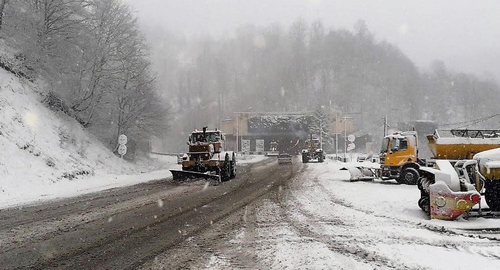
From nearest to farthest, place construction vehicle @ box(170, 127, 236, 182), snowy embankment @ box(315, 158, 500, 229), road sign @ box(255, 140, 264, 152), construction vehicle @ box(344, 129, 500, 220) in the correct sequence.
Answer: snowy embankment @ box(315, 158, 500, 229)
construction vehicle @ box(344, 129, 500, 220)
construction vehicle @ box(170, 127, 236, 182)
road sign @ box(255, 140, 264, 152)

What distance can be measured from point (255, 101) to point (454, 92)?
54683 mm

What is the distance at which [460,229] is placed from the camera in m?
7.08

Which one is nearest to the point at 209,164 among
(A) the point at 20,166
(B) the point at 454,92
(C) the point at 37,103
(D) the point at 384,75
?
(A) the point at 20,166

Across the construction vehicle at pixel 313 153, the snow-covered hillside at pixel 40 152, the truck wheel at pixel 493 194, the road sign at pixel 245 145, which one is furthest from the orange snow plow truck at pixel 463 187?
the road sign at pixel 245 145

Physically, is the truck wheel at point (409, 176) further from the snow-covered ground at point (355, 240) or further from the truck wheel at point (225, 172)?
the truck wheel at point (225, 172)

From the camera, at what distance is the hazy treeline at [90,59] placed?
22.9 meters

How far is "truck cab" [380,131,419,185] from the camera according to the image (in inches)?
679

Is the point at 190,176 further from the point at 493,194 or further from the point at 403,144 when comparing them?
the point at 493,194

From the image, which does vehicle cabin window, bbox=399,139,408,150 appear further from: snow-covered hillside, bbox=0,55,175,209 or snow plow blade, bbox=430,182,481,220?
snow-covered hillside, bbox=0,55,175,209

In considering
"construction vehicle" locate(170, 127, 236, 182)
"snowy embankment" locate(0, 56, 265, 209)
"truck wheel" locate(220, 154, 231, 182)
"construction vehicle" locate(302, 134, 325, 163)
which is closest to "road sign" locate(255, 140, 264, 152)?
"construction vehicle" locate(302, 134, 325, 163)

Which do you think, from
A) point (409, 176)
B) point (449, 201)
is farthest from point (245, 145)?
point (449, 201)

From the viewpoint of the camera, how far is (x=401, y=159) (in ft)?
58.2

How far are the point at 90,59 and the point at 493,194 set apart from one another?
83.0 ft

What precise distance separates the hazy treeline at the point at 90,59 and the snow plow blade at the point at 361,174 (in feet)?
61.0
